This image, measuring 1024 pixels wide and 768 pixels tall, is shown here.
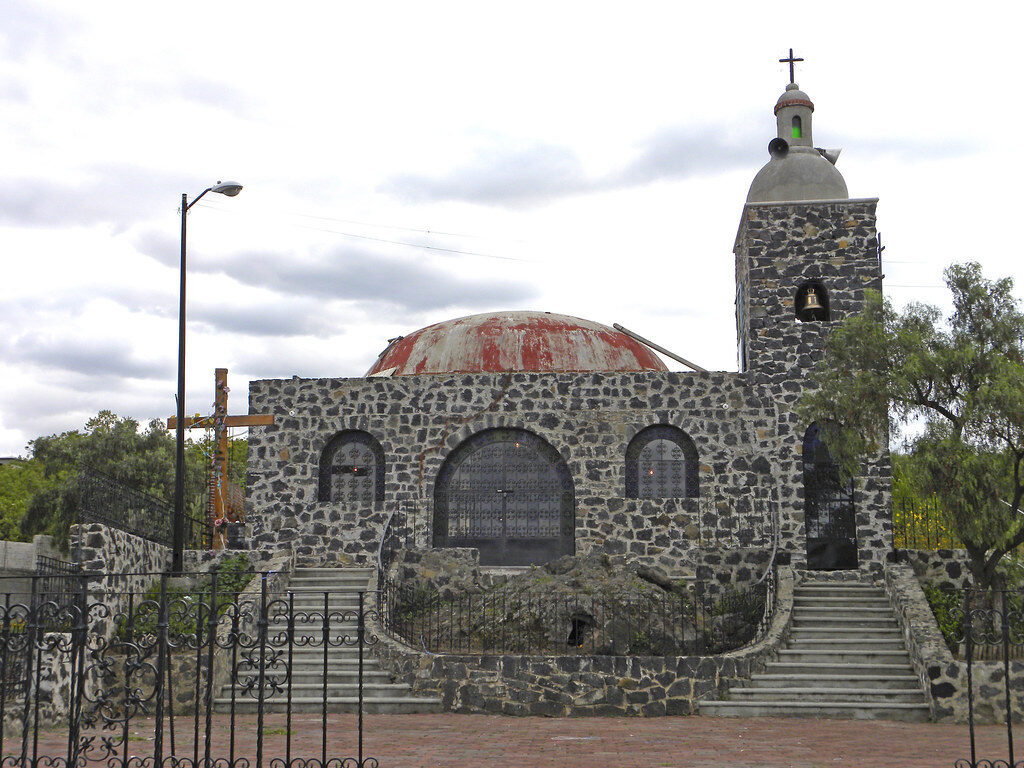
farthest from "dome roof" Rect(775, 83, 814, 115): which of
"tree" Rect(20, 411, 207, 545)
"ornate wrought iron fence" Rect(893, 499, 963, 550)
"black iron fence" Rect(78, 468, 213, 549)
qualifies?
"tree" Rect(20, 411, 207, 545)

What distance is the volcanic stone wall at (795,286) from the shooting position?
20406 mm

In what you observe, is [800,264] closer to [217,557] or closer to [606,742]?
[606,742]

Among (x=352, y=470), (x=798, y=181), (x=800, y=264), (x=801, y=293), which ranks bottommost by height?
(x=352, y=470)

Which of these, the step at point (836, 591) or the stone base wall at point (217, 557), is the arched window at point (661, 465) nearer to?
the step at point (836, 591)

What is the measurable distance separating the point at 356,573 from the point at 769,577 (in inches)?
294

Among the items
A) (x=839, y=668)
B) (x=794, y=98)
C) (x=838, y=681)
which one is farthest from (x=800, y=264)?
(x=838, y=681)

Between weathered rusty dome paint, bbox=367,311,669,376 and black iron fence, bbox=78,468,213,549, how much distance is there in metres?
6.01

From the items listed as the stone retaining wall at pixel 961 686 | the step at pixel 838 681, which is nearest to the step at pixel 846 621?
the step at pixel 838 681

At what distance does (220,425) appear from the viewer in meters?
21.8

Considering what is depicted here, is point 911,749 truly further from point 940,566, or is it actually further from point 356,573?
point 356,573

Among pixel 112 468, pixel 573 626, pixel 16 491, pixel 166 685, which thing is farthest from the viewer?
pixel 16 491

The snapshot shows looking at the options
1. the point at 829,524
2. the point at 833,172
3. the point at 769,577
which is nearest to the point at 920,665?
the point at 769,577

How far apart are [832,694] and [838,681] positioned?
21.2 inches

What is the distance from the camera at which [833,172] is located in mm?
21672
